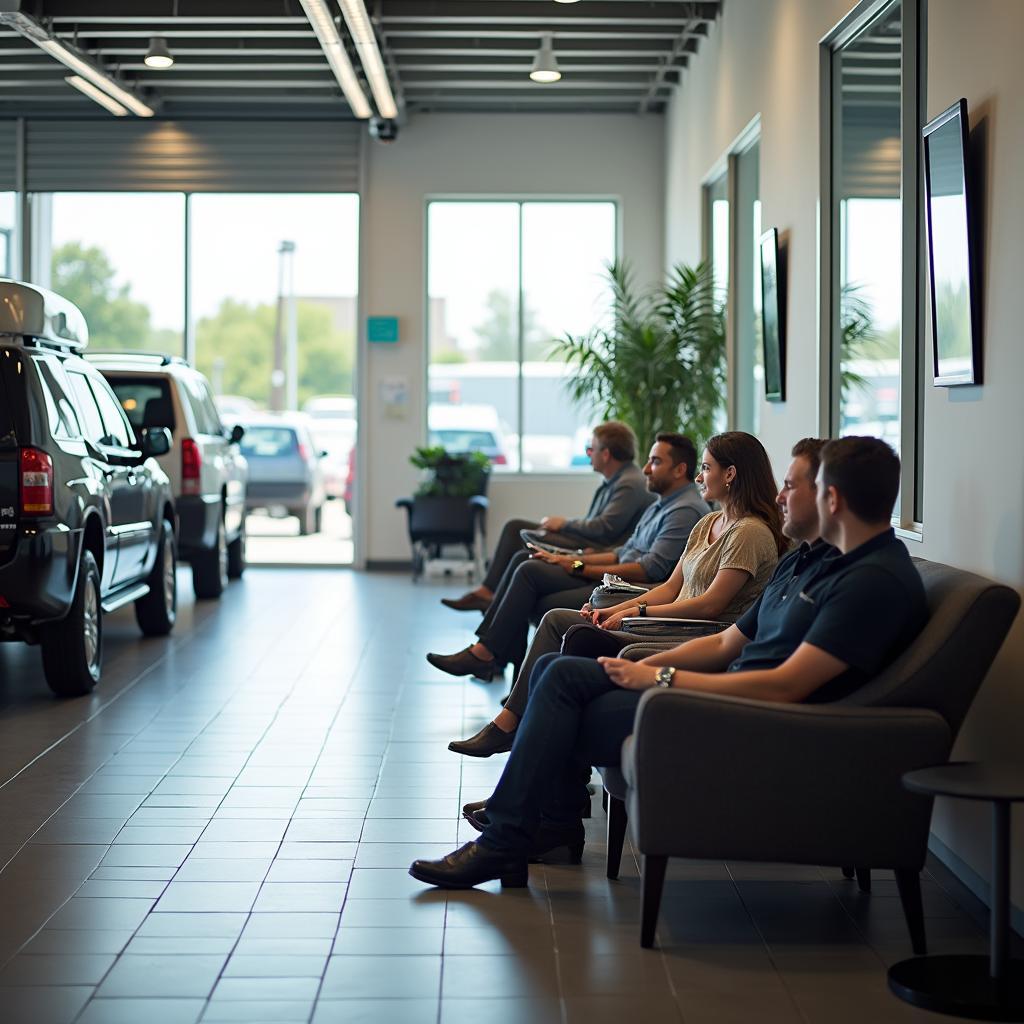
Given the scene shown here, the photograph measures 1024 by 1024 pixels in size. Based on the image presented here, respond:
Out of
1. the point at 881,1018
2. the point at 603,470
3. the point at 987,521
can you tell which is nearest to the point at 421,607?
the point at 603,470

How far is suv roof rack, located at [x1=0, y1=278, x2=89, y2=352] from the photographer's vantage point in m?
6.14

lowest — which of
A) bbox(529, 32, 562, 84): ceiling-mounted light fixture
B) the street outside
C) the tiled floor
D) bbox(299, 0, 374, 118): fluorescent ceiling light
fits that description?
the tiled floor

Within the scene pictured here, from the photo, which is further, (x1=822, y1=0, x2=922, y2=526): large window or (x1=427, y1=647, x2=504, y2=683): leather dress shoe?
(x1=427, y1=647, x2=504, y2=683): leather dress shoe

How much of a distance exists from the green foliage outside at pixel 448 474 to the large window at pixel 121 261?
2.68 meters

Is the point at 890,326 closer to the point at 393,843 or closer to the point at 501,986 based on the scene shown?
the point at 393,843

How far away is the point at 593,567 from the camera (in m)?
5.90

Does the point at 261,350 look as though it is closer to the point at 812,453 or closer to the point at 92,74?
the point at 92,74

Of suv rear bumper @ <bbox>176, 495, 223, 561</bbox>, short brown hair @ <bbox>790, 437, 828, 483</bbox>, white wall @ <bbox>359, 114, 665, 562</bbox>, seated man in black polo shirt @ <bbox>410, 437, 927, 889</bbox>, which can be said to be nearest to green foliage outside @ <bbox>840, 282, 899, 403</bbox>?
short brown hair @ <bbox>790, 437, 828, 483</bbox>

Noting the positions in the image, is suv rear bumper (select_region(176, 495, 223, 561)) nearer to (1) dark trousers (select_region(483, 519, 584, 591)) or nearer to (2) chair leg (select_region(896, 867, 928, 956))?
(1) dark trousers (select_region(483, 519, 584, 591))

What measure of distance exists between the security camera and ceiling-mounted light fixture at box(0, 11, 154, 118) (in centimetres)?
182

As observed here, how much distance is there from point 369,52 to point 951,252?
597 centimetres

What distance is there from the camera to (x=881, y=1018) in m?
2.92

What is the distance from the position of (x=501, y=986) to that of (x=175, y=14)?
300 inches

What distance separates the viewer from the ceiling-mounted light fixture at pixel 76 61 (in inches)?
342
